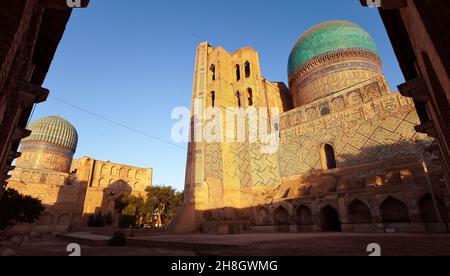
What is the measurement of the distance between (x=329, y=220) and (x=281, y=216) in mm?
2829

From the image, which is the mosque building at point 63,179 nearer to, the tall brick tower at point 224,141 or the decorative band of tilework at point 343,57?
the tall brick tower at point 224,141

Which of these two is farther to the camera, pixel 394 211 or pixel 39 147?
pixel 39 147

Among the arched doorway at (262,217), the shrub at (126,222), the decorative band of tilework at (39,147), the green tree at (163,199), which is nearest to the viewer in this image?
the arched doorway at (262,217)

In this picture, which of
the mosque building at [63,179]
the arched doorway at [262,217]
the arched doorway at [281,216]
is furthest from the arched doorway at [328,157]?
the mosque building at [63,179]

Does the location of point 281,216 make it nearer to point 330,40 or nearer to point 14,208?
point 330,40

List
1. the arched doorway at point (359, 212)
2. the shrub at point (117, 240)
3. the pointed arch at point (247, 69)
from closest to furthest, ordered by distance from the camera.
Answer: the shrub at point (117, 240) < the arched doorway at point (359, 212) < the pointed arch at point (247, 69)

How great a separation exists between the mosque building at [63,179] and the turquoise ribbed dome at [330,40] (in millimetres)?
26892

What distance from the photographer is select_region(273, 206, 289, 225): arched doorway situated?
14617 millimetres

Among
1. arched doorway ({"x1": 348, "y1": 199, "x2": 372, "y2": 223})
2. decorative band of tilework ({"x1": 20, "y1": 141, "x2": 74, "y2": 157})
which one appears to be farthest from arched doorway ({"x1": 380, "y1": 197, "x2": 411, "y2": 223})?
decorative band of tilework ({"x1": 20, "y1": 141, "x2": 74, "y2": 157})

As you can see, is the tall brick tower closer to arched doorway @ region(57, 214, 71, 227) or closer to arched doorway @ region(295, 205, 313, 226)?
arched doorway @ region(295, 205, 313, 226)

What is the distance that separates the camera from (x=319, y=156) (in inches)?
608

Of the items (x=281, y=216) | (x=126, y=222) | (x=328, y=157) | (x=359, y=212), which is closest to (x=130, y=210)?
(x=126, y=222)

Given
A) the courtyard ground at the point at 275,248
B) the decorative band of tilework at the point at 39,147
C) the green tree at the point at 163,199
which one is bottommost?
the courtyard ground at the point at 275,248

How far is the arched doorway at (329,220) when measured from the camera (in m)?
→ 13.0
